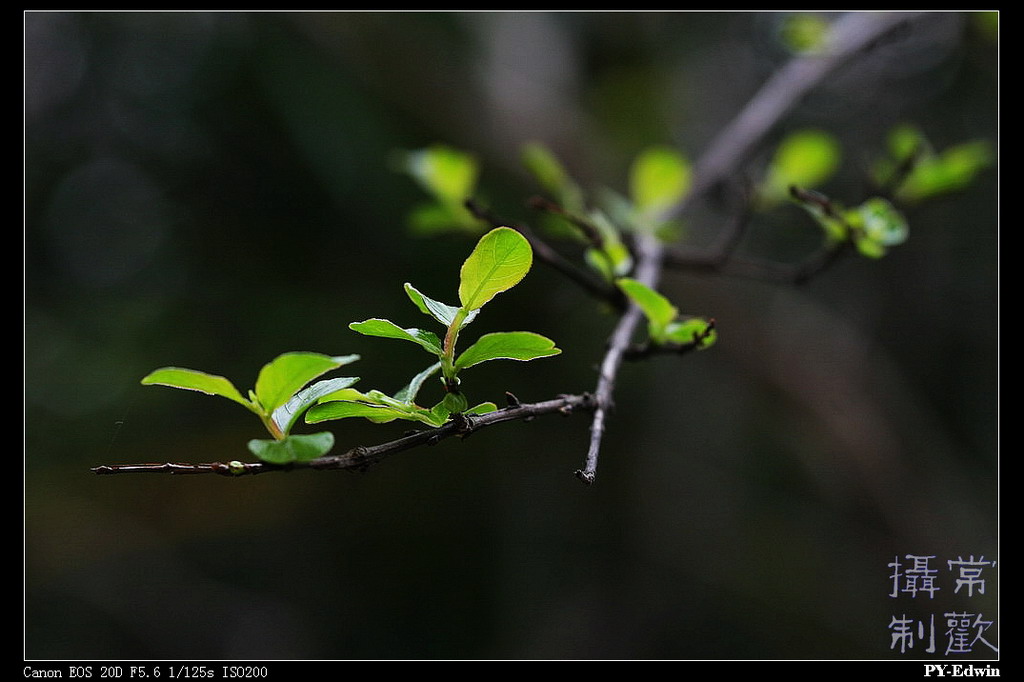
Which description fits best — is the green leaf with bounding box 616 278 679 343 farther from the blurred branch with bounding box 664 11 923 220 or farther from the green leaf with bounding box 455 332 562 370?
the blurred branch with bounding box 664 11 923 220

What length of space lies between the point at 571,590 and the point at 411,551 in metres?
0.54

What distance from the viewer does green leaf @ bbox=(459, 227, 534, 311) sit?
0.36 metres

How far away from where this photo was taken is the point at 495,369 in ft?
5.31

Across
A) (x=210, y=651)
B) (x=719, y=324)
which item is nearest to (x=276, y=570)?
(x=210, y=651)

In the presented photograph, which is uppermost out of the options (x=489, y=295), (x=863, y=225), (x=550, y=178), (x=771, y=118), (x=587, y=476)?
(x=771, y=118)

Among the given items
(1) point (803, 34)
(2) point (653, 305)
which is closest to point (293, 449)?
(2) point (653, 305)

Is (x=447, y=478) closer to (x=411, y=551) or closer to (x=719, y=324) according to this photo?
(x=411, y=551)

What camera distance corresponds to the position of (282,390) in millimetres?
343

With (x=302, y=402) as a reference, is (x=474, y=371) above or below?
above

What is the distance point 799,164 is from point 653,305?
505 millimetres

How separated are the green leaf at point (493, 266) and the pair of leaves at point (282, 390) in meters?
0.07

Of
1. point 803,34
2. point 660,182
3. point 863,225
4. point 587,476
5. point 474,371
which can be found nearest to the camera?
point 587,476

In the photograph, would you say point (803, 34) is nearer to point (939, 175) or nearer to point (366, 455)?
point (939, 175)

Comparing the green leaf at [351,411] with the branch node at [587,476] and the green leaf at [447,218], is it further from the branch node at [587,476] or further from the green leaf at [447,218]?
the green leaf at [447,218]
